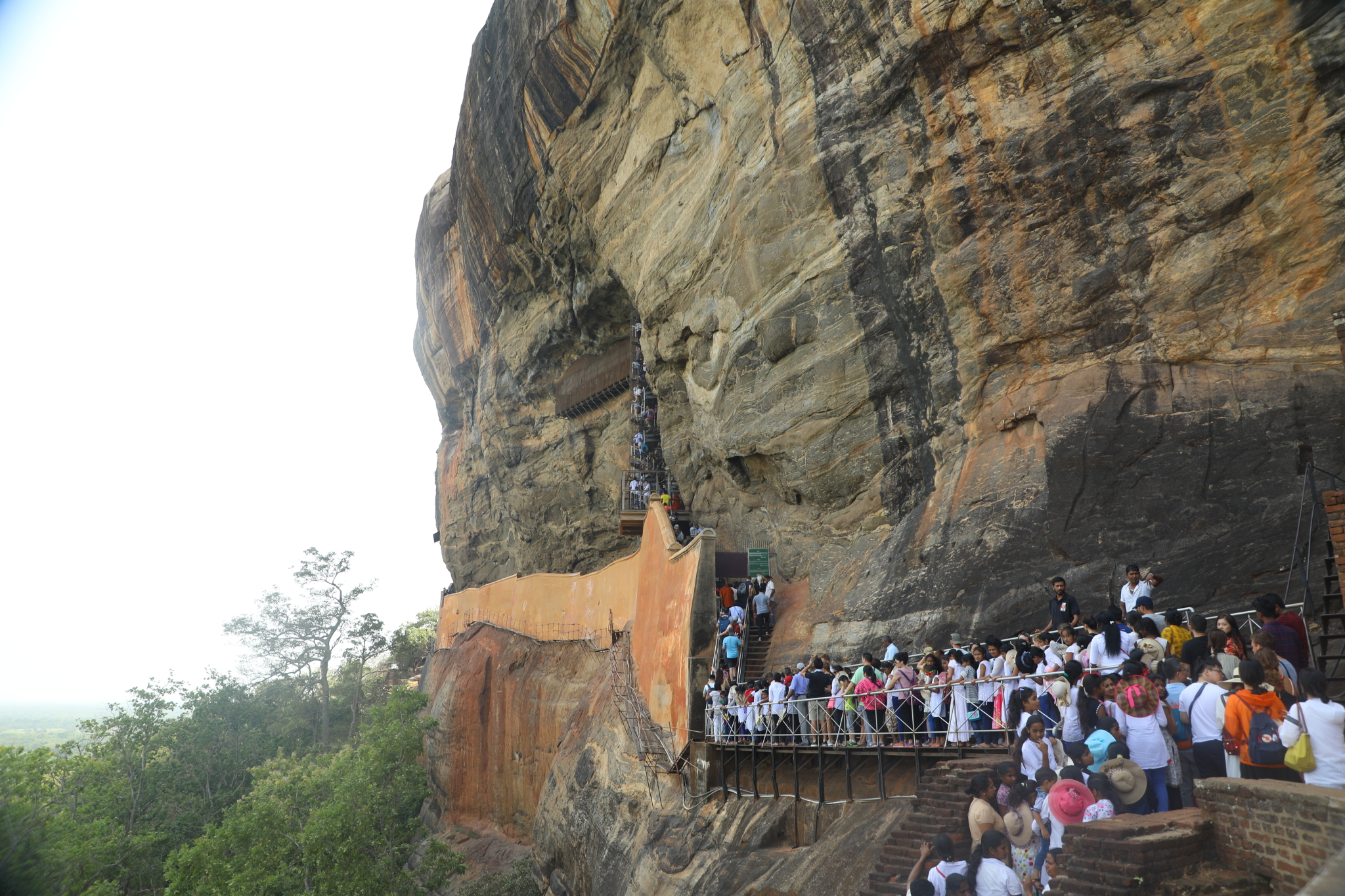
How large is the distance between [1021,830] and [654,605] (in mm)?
11524

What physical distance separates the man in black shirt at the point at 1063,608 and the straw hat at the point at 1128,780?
326cm

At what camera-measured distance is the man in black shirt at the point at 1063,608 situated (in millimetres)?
9109

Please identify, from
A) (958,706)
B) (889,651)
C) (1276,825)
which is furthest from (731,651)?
(1276,825)

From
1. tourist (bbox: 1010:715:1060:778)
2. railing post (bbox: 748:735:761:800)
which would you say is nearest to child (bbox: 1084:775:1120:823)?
tourist (bbox: 1010:715:1060:778)

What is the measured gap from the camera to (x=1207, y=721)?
5688 millimetres

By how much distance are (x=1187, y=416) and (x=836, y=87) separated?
850cm

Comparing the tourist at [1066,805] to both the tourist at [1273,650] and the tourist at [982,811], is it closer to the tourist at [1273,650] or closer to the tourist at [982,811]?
the tourist at [982,811]

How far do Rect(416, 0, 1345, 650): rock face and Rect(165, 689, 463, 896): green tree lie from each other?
10.8 meters

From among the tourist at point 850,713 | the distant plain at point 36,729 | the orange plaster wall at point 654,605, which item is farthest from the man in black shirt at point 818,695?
the distant plain at point 36,729

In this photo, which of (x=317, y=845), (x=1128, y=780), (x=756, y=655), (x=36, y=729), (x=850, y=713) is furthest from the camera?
(x=36, y=729)

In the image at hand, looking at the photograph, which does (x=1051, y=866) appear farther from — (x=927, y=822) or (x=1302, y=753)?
(x=927, y=822)

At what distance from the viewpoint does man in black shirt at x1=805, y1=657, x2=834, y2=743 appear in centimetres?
1066

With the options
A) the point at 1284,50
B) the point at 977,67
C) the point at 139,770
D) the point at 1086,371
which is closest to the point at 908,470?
the point at 1086,371

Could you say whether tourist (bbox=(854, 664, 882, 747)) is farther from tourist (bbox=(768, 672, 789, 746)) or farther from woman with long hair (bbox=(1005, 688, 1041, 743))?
woman with long hair (bbox=(1005, 688, 1041, 743))
